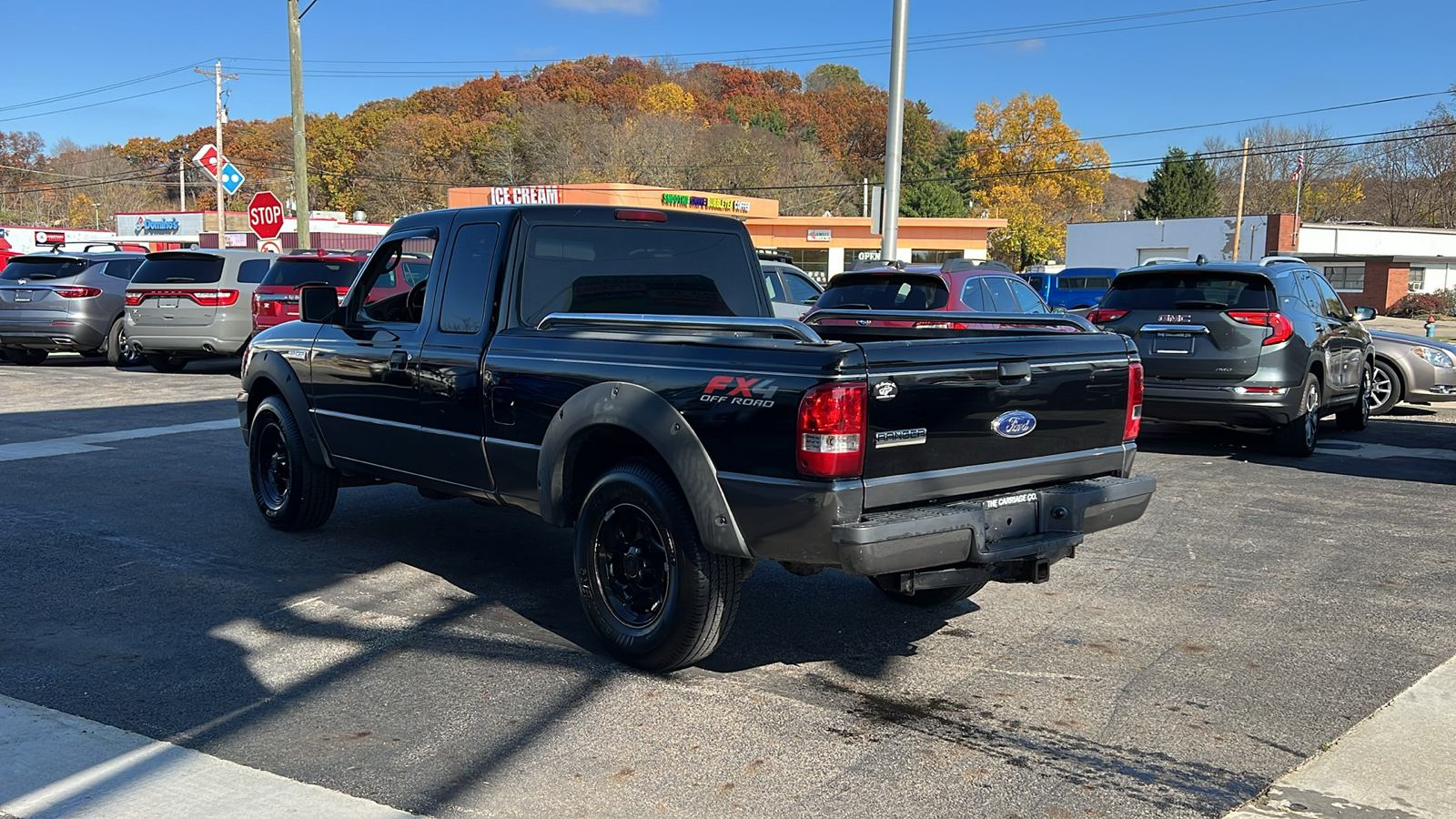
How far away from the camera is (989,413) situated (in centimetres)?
443

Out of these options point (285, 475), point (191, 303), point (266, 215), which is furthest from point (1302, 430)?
point (266, 215)

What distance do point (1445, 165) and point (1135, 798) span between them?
3347 inches

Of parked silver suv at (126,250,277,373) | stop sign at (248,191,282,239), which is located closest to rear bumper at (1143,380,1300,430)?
parked silver suv at (126,250,277,373)

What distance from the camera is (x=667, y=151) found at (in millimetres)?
82562

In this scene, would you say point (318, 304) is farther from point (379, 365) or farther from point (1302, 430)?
point (1302, 430)

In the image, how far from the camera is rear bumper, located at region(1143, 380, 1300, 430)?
9.92 metres

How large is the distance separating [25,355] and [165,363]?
145 inches

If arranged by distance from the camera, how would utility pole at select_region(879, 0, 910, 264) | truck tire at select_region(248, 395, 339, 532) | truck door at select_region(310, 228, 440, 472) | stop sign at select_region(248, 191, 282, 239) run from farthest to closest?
stop sign at select_region(248, 191, 282, 239) → utility pole at select_region(879, 0, 910, 264) → truck tire at select_region(248, 395, 339, 532) → truck door at select_region(310, 228, 440, 472)

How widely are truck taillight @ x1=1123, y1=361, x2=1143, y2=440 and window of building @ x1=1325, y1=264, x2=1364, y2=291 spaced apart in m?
51.5

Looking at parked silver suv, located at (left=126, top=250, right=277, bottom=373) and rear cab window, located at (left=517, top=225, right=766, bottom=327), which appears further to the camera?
parked silver suv, located at (left=126, top=250, right=277, bottom=373)

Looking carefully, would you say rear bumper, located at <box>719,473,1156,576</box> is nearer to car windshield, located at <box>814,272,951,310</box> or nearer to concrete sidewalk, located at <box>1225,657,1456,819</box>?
concrete sidewalk, located at <box>1225,657,1456,819</box>

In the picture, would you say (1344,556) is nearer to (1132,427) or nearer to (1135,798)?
(1132,427)

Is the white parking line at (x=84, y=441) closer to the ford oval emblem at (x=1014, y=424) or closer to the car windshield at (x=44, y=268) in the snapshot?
the car windshield at (x=44, y=268)

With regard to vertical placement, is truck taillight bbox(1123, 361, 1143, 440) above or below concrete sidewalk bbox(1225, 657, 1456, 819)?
above
